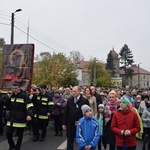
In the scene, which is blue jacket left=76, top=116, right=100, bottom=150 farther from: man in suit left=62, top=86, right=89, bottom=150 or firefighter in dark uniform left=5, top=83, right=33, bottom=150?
firefighter in dark uniform left=5, top=83, right=33, bottom=150

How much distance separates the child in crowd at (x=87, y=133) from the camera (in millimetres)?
5566

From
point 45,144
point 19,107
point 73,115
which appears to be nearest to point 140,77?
point 45,144

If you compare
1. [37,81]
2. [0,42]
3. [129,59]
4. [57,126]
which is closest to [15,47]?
[57,126]

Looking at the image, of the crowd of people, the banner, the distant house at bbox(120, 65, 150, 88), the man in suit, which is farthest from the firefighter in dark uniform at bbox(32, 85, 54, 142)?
the distant house at bbox(120, 65, 150, 88)

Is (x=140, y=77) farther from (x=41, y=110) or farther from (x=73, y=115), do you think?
(x=73, y=115)

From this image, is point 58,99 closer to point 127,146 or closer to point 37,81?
point 127,146

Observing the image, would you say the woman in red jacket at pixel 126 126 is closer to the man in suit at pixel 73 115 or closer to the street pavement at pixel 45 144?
the man in suit at pixel 73 115

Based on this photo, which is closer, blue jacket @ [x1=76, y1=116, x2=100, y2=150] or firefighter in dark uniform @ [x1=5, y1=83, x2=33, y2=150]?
blue jacket @ [x1=76, y1=116, x2=100, y2=150]

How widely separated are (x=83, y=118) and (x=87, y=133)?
301mm

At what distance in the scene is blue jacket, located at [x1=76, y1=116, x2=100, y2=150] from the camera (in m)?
5.57

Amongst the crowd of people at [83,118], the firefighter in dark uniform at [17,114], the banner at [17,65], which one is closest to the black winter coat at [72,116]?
the crowd of people at [83,118]

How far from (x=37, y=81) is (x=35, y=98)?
3515 cm

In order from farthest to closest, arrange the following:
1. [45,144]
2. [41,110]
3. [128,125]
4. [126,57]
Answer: [126,57] < [41,110] < [45,144] < [128,125]

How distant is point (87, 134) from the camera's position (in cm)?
560
